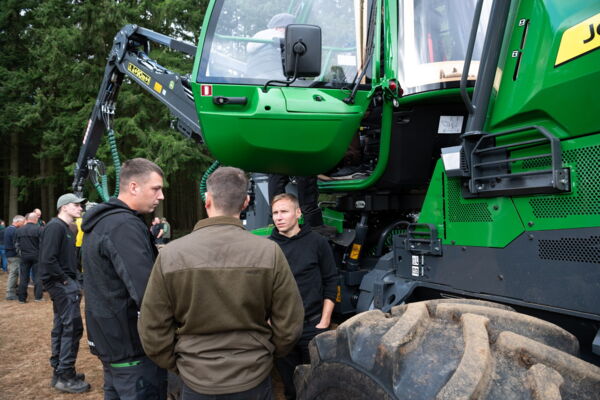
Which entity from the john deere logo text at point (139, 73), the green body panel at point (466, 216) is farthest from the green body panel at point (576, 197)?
the john deere logo text at point (139, 73)

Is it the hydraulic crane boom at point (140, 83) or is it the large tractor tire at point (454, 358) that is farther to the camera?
the hydraulic crane boom at point (140, 83)

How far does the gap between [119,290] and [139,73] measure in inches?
156

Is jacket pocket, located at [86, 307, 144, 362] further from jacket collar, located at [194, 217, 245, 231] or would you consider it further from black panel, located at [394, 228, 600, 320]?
black panel, located at [394, 228, 600, 320]

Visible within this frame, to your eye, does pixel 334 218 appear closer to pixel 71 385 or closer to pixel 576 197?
pixel 576 197

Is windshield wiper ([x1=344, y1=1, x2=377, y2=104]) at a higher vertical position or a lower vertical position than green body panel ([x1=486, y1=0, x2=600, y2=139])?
higher

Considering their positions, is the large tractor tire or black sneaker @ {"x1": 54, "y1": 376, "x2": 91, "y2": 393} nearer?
the large tractor tire

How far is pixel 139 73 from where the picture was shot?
6.14 metres

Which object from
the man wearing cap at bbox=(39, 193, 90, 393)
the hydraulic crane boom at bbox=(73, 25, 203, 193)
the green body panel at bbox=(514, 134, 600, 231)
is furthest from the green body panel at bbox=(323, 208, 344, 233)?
the man wearing cap at bbox=(39, 193, 90, 393)

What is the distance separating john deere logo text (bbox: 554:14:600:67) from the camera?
6.00 feet

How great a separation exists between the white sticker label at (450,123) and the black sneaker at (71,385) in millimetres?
4201

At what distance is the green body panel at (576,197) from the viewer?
1.86 meters

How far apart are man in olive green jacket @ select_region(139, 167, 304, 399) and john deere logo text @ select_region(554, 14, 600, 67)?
1.49 meters

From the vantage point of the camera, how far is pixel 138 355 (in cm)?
297

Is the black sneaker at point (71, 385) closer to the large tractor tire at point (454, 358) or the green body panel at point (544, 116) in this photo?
the large tractor tire at point (454, 358)
